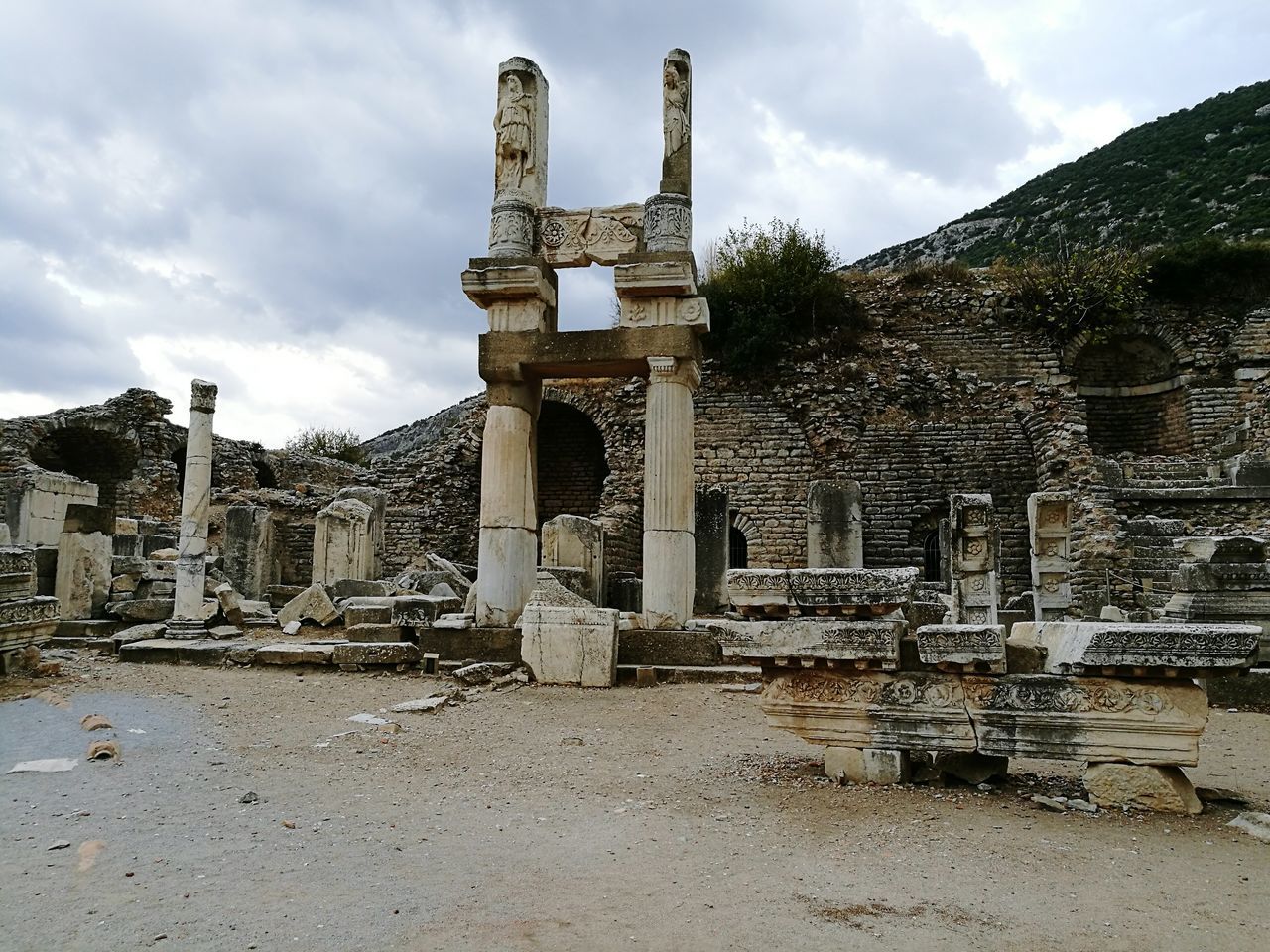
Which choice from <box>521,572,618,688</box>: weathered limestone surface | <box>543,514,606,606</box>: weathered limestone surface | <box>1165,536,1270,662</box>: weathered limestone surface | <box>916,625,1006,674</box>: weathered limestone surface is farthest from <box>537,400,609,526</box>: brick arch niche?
<box>916,625,1006,674</box>: weathered limestone surface

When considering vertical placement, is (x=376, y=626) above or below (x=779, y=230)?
below

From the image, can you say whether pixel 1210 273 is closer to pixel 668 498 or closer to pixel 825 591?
pixel 668 498

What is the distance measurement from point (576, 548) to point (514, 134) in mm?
5471

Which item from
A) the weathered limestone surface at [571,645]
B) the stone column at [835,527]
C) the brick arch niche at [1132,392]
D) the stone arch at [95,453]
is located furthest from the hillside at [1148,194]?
the stone arch at [95,453]

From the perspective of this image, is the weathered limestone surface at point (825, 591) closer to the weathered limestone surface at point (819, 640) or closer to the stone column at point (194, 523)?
the weathered limestone surface at point (819, 640)

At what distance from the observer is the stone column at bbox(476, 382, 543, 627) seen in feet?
31.2

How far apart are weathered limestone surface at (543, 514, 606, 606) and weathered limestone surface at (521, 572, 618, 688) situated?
3488mm

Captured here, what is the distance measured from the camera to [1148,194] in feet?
102

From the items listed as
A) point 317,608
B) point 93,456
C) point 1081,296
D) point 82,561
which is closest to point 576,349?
point 317,608

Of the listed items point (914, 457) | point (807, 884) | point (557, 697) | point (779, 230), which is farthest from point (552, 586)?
point (779, 230)

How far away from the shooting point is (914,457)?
18.7 metres

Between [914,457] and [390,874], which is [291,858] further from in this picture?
[914,457]

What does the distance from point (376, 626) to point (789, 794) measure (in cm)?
643

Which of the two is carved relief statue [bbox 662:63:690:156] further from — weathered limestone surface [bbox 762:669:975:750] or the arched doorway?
the arched doorway
